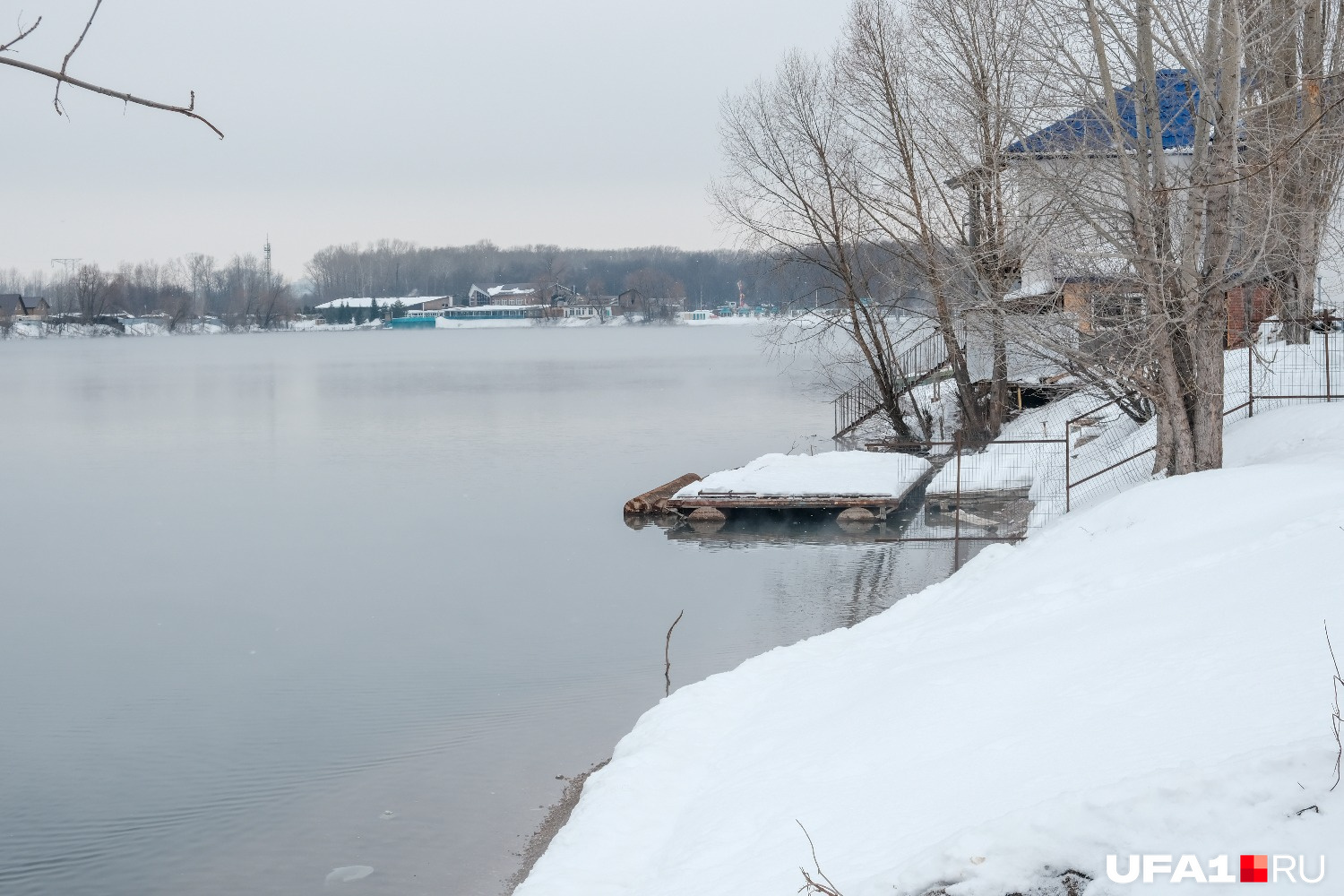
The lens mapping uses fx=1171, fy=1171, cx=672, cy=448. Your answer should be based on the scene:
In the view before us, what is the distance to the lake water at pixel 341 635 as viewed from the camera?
30.2 feet

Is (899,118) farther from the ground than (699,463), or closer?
farther from the ground

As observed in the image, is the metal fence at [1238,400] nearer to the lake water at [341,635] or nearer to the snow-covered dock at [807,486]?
the snow-covered dock at [807,486]

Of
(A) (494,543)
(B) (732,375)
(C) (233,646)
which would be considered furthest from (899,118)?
(B) (732,375)

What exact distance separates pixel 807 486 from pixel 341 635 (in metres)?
10.4

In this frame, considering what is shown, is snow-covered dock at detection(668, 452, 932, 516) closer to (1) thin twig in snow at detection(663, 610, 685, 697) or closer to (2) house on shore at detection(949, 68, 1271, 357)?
(2) house on shore at detection(949, 68, 1271, 357)

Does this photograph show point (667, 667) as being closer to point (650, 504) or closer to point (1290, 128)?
point (1290, 128)

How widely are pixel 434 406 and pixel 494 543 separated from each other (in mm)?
28485

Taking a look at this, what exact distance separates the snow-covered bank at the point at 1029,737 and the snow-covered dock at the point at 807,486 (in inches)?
392

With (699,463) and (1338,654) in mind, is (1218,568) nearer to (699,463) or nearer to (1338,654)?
(1338,654)

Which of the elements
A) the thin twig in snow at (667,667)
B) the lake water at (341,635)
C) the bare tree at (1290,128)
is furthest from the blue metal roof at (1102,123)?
the thin twig in snow at (667,667)

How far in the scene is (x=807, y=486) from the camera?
22484 mm

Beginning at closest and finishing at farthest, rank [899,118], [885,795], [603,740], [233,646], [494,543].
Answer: [885,795] < [603,740] < [233,646] < [494,543] < [899,118]

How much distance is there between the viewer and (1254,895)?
3914 millimetres

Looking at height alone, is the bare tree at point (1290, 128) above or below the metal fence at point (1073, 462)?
above
